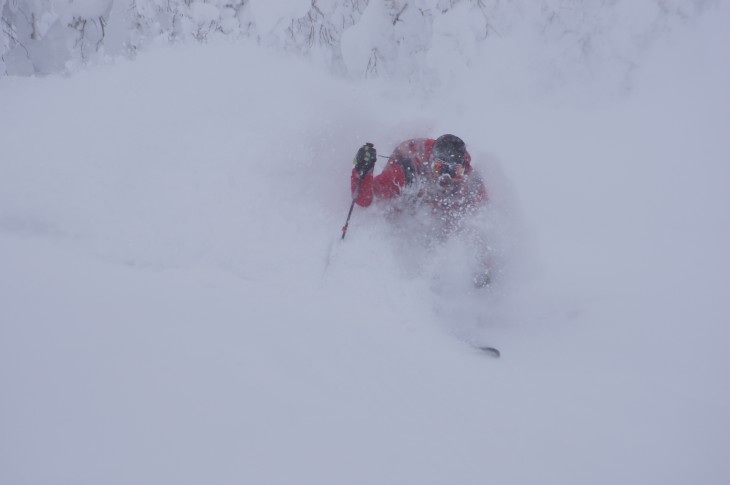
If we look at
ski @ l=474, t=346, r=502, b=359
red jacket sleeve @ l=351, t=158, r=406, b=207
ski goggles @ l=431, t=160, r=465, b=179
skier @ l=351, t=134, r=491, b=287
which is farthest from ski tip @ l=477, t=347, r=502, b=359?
red jacket sleeve @ l=351, t=158, r=406, b=207

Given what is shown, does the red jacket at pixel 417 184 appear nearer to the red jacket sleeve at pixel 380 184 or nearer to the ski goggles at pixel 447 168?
the red jacket sleeve at pixel 380 184

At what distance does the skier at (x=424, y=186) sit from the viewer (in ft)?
11.6

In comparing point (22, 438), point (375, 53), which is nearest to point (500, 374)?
point (22, 438)

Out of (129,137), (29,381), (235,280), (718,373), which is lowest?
(29,381)

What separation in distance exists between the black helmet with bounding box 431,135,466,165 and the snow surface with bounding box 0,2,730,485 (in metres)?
0.87

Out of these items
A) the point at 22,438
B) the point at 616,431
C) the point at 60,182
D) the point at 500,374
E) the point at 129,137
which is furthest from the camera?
the point at 129,137

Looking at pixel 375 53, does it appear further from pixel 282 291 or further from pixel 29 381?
pixel 29 381

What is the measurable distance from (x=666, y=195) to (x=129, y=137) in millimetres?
5303

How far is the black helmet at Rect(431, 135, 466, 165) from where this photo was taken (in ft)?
10.8

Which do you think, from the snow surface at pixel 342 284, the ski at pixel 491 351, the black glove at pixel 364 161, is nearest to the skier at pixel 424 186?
the black glove at pixel 364 161

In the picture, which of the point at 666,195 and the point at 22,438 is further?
the point at 666,195

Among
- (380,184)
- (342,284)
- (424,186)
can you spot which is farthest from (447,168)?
(342,284)

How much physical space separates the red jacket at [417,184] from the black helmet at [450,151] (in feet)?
0.88

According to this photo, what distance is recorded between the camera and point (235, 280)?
332 centimetres
